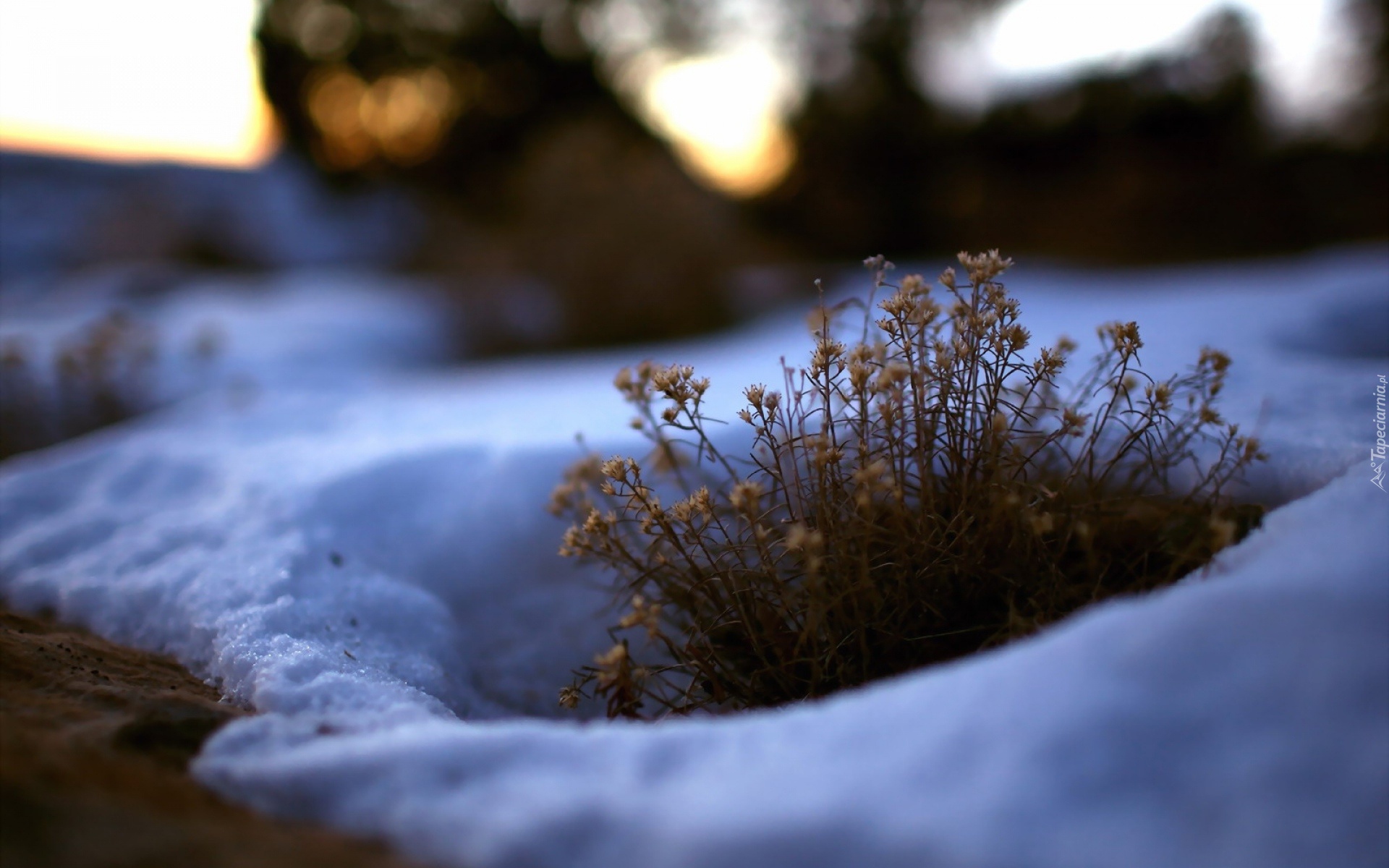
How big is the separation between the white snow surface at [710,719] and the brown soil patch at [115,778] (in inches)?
2.4

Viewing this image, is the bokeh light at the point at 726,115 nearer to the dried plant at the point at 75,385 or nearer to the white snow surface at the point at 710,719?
the dried plant at the point at 75,385

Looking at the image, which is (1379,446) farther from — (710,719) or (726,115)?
(726,115)

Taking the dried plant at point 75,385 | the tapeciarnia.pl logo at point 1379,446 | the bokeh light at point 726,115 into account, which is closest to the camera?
the tapeciarnia.pl logo at point 1379,446

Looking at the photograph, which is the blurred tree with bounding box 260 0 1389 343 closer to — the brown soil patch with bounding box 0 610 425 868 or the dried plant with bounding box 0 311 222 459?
the dried plant with bounding box 0 311 222 459

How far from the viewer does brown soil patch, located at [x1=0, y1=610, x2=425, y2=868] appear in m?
0.86

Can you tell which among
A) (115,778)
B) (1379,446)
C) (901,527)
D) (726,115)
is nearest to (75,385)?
(115,778)

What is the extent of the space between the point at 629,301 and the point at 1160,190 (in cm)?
707

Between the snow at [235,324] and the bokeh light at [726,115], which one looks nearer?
the snow at [235,324]

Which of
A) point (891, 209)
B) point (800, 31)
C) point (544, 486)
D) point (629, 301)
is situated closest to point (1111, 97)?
point (891, 209)

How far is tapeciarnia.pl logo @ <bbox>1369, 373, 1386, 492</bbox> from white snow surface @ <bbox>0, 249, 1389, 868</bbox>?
0.03 metres

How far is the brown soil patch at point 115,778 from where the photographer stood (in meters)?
0.86

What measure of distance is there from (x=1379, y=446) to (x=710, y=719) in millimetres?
1485

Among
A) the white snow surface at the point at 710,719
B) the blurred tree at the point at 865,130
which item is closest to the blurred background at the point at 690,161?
the blurred tree at the point at 865,130

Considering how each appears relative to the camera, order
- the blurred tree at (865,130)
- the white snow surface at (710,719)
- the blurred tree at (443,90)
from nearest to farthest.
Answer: the white snow surface at (710,719) < the blurred tree at (865,130) < the blurred tree at (443,90)
